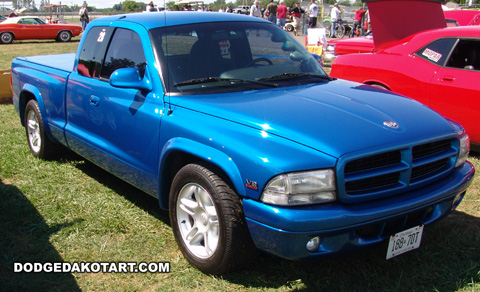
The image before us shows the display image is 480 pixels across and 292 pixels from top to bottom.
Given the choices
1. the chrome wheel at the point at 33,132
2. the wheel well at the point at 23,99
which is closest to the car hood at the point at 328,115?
the chrome wheel at the point at 33,132

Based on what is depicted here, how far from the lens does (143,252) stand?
3619 millimetres

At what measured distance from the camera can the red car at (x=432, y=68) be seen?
5445 millimetres

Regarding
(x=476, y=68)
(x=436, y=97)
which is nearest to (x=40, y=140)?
(x=436, y=97)

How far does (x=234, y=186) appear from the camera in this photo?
9.62 ft

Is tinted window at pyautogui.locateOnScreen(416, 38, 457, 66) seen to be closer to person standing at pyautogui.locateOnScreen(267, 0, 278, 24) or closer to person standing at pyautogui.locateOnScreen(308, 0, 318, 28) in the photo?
person standing at pyautogui.locateOnScreen(267, 0, 278, 24)

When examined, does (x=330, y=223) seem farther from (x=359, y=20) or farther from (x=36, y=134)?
(x=359, y=20)

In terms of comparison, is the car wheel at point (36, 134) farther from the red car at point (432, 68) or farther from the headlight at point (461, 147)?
the headlight at point (461, 147)

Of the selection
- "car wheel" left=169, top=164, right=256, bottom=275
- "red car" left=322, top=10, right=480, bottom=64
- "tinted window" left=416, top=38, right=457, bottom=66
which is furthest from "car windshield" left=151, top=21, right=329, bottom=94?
"red car" left=322, top=10, right=480, bottom=64

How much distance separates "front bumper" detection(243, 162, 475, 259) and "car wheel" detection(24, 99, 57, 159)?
3515 mm

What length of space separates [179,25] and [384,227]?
2290mm

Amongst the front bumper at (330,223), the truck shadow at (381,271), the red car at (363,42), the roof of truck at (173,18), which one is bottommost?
the truck shadow at (381,271)

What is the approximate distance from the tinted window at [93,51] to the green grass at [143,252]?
A: 120cm

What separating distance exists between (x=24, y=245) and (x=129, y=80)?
1523 mm

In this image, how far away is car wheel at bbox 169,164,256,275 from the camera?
9.60 feet
